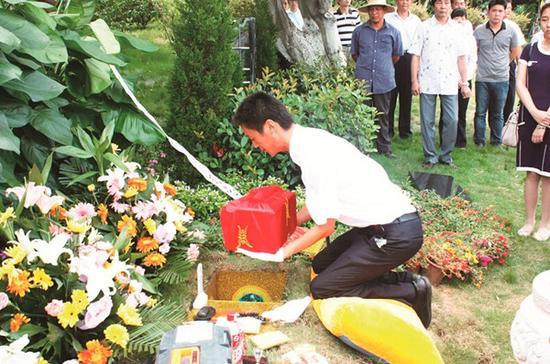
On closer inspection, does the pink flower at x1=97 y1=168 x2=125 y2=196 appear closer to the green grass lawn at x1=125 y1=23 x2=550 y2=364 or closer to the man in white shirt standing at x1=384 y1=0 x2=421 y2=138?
the green grass lawn at x1=125 y1=23 x2=550 y2=364

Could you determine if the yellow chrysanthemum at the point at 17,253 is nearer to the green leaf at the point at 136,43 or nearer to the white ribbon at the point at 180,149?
the white ribbon at the point at 180,149

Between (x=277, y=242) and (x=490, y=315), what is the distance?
1572mm

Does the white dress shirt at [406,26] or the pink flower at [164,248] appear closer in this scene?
the pink flower at [164,248]

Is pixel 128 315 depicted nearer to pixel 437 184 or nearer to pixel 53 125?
pixel 53 125

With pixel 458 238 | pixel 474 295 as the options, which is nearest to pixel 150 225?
pixel 474 295

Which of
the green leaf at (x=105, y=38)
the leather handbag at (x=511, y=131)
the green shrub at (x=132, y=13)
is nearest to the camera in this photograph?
the green leaf at (x=105, y=38)

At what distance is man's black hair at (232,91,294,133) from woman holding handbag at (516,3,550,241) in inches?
97.8

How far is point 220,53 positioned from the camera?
495cm

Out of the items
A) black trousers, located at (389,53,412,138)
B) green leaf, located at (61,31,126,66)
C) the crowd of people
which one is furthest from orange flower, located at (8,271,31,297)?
black trousers, located at (389,53,412,138)

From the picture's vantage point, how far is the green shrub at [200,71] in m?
4.92

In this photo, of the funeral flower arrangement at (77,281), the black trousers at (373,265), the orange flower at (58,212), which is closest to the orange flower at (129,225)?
the funeral flower arrangement at (77,281)

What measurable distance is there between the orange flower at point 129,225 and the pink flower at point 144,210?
5 centimetres

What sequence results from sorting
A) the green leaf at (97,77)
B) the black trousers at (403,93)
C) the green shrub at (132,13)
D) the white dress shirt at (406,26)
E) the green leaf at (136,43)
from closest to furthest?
1. the green leaf at (97,77)
2. the green leaf at (136,43)
3. the white dress shirt at (406,26)
4. the black trousers at (403,93)
5. the green shrub at (132,13)

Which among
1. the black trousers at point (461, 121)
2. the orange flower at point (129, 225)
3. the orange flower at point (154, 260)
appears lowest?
the black trousers at point (461, 121)
